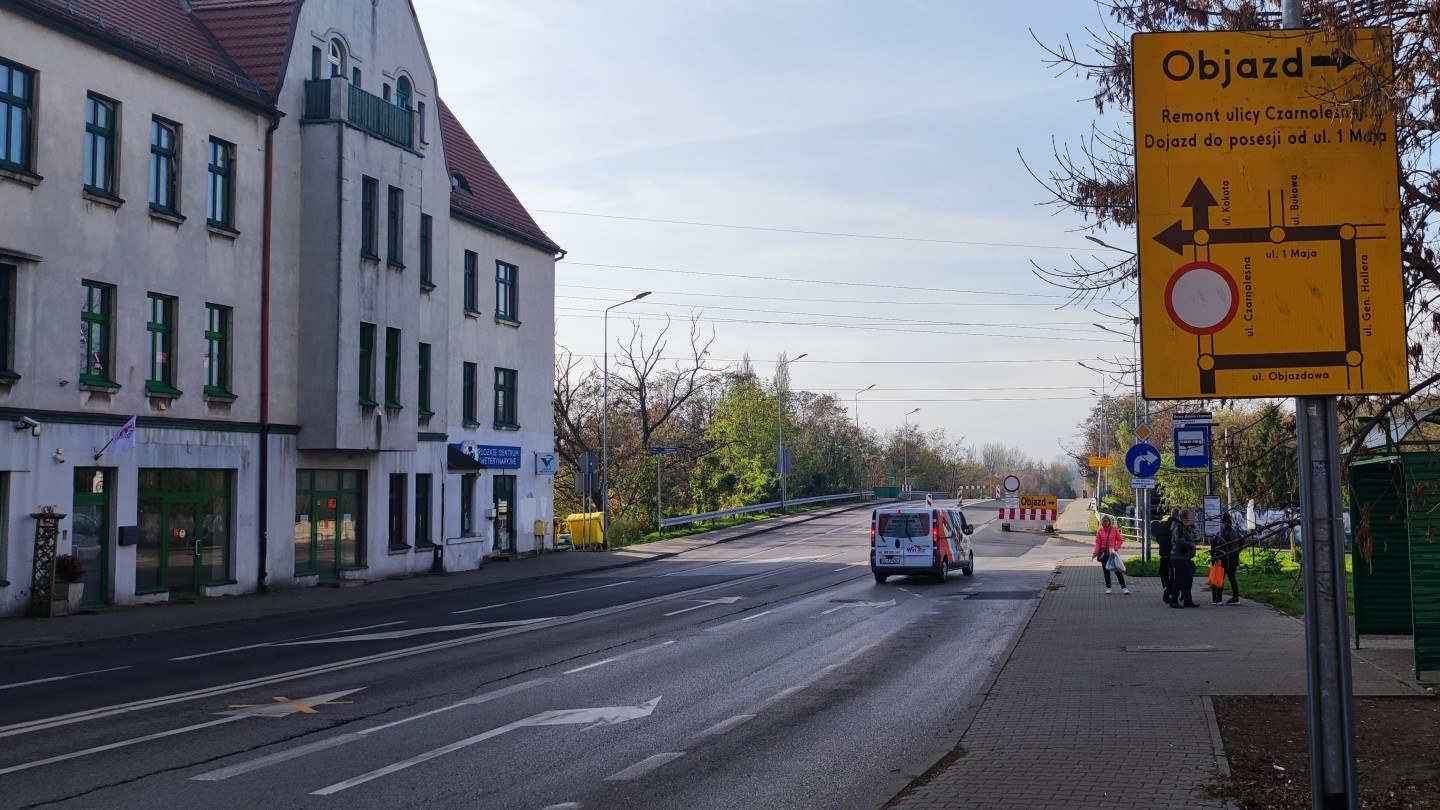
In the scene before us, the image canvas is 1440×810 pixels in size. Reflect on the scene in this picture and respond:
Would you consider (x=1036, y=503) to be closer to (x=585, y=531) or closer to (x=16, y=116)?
(x=585, y=531)

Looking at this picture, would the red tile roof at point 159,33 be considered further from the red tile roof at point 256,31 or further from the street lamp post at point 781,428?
the street lamp post at point 781,428

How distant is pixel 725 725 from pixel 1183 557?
1301cm

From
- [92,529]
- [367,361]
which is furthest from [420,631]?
[367,361]

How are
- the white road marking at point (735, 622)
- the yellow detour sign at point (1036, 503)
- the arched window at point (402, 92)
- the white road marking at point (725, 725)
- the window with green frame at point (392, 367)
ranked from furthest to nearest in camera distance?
the yellow detour sign at point (1036, 503) < the arched window at point (402, 92) < the window with green frame at point (392, 367) < the white road marking at point (735, 622) < the white road marking at point (725, 725)

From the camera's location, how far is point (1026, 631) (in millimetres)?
18031

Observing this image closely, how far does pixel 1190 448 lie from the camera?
18.6m

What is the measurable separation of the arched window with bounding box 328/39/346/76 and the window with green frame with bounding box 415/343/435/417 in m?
7.31

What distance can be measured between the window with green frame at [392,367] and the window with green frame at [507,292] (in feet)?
26.0

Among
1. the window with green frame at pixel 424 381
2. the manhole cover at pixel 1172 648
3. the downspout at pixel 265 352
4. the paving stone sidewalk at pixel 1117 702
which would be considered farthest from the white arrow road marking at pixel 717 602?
the window with green frame at pixel 424 381

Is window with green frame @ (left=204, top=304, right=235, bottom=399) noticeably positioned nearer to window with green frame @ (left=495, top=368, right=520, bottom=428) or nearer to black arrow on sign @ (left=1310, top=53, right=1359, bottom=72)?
window with green frame @ (left=495, top=368, right=520, bottom=428)

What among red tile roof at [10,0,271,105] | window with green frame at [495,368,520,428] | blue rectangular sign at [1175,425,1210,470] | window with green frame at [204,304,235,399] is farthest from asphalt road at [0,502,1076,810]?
window with green frame at [495,368,520,428]

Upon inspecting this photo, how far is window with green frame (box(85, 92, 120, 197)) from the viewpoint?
73.1ft

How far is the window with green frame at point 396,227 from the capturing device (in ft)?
101

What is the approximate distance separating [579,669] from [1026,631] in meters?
6.86
